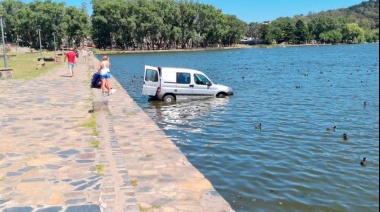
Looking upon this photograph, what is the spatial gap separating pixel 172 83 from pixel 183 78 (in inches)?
24.7

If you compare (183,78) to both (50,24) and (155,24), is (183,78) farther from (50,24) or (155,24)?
(50,24)

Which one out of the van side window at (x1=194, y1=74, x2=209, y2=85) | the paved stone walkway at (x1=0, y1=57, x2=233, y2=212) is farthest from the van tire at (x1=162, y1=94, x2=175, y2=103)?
the paved stone walkway at (x1=0, y1=57, x2=233, y2=212)

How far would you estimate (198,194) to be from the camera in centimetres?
621

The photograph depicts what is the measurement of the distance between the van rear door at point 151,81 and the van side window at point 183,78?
0.98 metres

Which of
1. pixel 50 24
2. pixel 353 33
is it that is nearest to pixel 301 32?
pixel 353 33

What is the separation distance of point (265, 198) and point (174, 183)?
5.67ft

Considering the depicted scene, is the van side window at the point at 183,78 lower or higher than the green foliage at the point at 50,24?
lower

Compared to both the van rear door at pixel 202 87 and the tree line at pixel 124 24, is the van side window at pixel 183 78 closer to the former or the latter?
the van rear door at pixel 202 87

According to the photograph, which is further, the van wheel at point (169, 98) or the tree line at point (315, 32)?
the tree line at point (315, 32)

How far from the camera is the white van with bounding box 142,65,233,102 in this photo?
60.7 feet

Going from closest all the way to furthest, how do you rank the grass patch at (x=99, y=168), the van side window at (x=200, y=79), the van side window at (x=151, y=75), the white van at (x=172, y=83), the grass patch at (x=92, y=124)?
1. the grass patch at (x=99, y=168)
2. the grass patch at (x=92, y=124)
3. the white van at (x=172, y=83)
4. the van side window at (x=151, y=75)
5. the van side window at (x=200, y=79)

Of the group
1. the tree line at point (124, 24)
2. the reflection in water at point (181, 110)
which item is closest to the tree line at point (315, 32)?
the tree line at point (124, 24)

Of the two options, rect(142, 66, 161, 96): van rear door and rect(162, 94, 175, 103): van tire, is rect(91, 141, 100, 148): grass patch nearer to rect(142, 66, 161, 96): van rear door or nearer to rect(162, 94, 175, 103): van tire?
rect(142, 66, 161, 96): van rear door

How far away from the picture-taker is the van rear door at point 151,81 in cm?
1859
